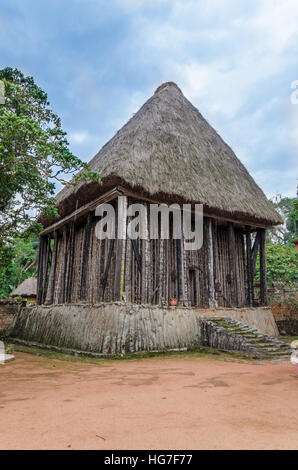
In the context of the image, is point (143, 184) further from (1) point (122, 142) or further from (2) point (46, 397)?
(2) point (46, 397)

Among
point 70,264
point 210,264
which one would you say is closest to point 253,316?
point 210,264

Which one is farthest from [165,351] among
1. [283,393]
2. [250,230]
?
[250,230]

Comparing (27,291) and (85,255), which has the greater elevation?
(85,255)

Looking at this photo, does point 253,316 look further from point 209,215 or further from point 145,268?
point 145,268

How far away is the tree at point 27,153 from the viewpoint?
5.23 meters

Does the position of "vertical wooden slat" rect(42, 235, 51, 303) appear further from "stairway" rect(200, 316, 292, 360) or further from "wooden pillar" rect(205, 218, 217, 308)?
"stairway" rect(200, 316, 292, 360)

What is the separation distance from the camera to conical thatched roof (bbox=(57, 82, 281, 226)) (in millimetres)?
7910

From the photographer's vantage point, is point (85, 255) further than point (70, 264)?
No

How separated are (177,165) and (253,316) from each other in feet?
17.3

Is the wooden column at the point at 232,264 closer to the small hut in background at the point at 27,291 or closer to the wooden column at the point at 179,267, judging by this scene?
the wooden column at the point at 179,267

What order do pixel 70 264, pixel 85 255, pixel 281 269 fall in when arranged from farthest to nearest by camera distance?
pixel 281 269
pixel 70 264
pixel 85 255

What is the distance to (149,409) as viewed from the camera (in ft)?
8.70
